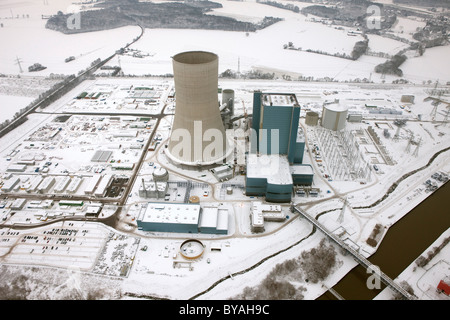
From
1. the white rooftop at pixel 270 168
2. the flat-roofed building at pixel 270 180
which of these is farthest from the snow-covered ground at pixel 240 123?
the white rooftop at pixel 270 168

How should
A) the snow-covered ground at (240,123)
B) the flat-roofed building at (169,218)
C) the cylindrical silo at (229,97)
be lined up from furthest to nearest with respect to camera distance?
the cylindrical silo at (229,97) < the flat-roofed building at (169,218) < the snow-covered ground at (240,123)

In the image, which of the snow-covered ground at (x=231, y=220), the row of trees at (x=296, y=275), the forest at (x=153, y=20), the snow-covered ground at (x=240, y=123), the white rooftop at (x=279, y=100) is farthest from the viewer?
Answer: the forest at (x=153, y=20)

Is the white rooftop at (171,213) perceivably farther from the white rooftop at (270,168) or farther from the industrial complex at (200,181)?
the white rooftop at (270,168)

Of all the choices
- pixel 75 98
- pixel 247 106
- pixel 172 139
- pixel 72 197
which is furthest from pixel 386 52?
pixel 72 197

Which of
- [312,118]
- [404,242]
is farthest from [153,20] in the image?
[404,242]

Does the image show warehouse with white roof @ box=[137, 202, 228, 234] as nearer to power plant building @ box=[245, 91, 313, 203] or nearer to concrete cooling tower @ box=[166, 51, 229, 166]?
power plant building @ box=[245, 91, 313, 203]
